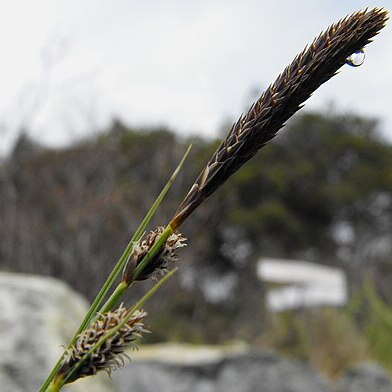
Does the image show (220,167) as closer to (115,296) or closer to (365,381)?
(115,296)

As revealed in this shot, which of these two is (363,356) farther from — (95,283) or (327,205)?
(327,205)

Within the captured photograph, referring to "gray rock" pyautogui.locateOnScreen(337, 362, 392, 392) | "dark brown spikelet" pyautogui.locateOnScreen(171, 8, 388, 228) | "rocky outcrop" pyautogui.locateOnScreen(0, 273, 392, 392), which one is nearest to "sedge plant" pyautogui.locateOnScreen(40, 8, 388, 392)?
"dark brown spikelet" pyautogui.locateOnScreen(171, 8, 388, 228)

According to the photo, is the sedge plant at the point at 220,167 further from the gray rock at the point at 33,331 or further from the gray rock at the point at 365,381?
the gray rock at the point at 365,381

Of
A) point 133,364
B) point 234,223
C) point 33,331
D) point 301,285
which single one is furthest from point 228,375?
point 234,223

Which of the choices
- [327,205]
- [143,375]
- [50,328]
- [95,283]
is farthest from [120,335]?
[327,205]

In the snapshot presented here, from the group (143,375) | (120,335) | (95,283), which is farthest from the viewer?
(95,283)

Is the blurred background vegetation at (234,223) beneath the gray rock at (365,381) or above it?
beneath

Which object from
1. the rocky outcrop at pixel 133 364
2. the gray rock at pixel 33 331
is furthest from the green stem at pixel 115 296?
the rocky outcrop at pixel 133 364
